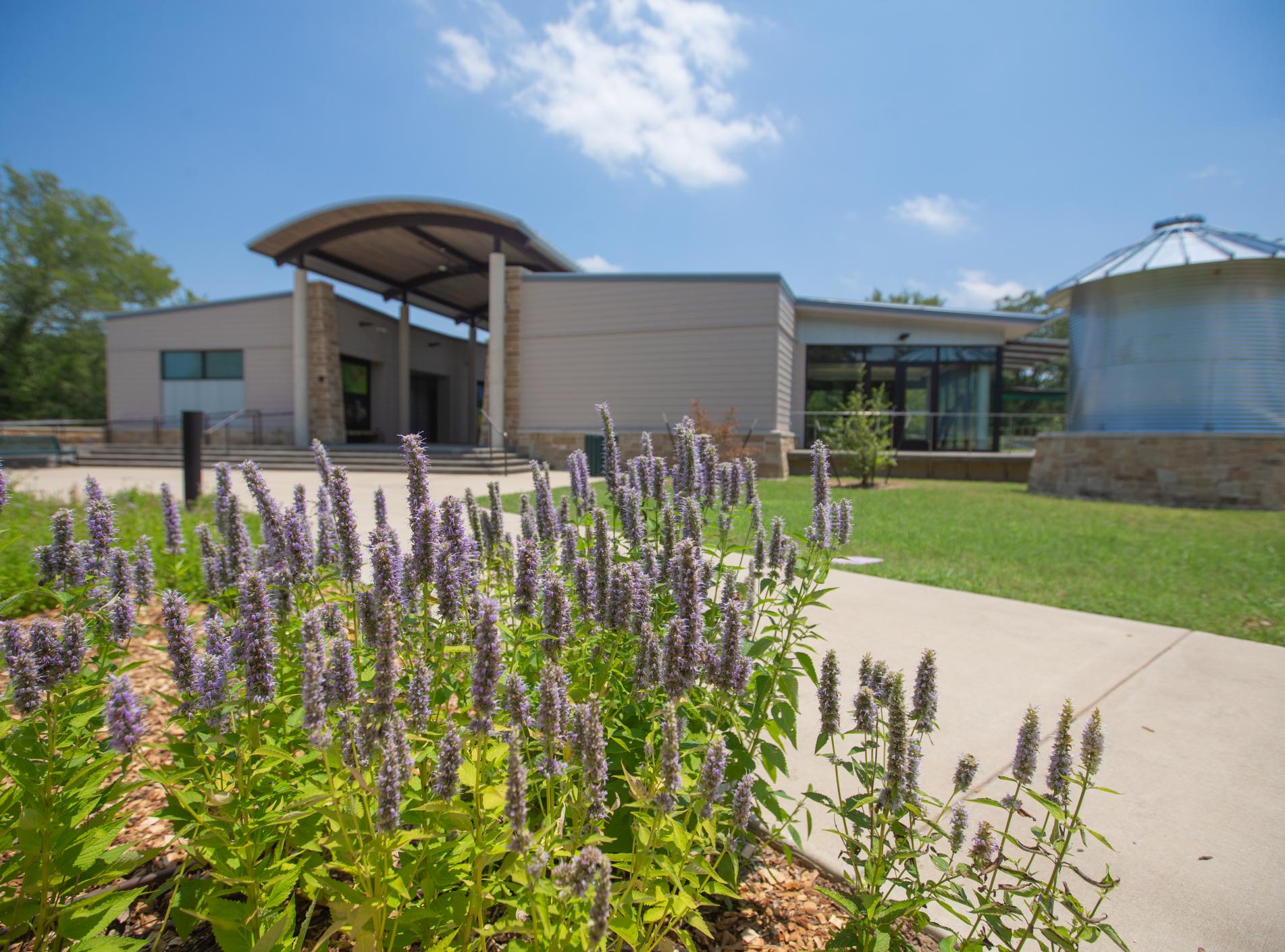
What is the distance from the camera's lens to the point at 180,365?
2383cm

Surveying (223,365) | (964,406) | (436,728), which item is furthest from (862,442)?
(223,365)

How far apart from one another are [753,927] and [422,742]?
1.20m

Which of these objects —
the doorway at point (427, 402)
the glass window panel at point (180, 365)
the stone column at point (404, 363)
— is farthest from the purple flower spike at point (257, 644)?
the doorway at point (427, 402)

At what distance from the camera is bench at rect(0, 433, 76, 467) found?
1927 cm

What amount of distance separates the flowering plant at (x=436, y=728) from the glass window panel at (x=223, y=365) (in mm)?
25422

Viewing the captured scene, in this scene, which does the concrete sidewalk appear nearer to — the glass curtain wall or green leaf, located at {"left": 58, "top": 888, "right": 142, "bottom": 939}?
green leaf, located at {"left": 58, "top": 888, "right": 142, "bottom": 939}

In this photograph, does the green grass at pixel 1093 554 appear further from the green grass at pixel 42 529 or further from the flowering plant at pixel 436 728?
the green grass at pixel 42 529

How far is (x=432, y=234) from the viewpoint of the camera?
1964 cm

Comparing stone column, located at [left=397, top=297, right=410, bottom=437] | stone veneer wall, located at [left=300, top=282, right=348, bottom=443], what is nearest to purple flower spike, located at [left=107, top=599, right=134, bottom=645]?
stone veneer wall, located at [left=300, top=282, right=348, bottom=443]

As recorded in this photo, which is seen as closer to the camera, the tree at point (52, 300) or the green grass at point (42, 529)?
the green grass at point (42, 529)

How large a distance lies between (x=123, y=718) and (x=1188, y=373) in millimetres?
17375

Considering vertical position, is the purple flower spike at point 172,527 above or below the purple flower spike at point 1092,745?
above

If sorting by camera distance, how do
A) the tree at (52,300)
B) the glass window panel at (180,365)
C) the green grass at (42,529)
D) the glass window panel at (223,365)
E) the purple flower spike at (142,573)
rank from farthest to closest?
the tree at (52,300) < the glass window panel at (180,365) < the glass window panel at (223,365) < the green grass at (42,529) < the purple flower spike at (142,573)

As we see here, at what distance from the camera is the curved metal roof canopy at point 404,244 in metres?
18.1
